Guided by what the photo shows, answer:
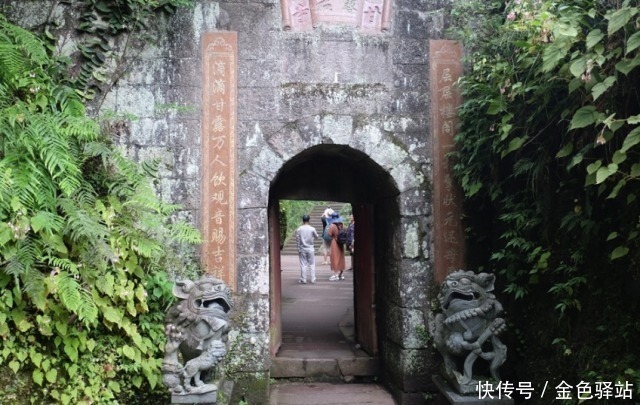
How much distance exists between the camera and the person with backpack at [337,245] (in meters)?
11.9

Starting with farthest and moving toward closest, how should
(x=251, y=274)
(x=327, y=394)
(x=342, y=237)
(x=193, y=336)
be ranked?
(x=342, y=237) < (x=327, y=394) < (x=251, y=274) < (x=193, y=336)

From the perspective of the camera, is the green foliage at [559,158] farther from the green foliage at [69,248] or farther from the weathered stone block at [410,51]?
the green foliage at [69,248]

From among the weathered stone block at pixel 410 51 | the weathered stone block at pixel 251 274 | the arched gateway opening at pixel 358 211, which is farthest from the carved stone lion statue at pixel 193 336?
the weathered stone block at pixel 410 51

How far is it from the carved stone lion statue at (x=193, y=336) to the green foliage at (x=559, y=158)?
91.8 inches

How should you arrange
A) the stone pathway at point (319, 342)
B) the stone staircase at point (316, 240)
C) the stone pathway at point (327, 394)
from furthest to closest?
the stone staircase at point (316, 240) < the stone pathway at point (319, 342) < the stone pathway at point (327, 394)

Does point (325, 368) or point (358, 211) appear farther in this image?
point (358, 211)

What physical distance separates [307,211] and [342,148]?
2206cm

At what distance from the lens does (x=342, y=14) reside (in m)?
4.99

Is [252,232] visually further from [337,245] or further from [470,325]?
[337,245]

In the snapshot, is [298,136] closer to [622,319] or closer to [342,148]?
[342,148]

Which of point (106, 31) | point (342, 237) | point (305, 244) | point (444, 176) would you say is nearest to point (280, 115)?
point (444, 176)

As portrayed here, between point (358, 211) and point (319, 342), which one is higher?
point (358, 211)

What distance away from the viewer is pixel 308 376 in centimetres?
582

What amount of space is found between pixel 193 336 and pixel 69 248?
3.99 feet
